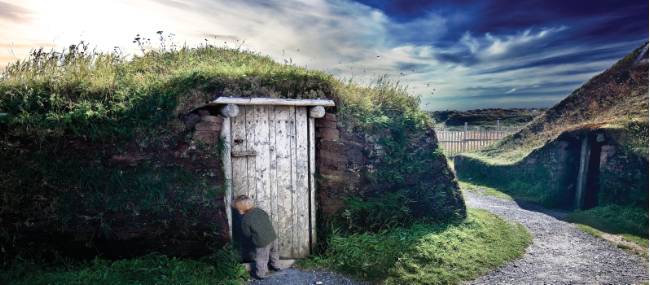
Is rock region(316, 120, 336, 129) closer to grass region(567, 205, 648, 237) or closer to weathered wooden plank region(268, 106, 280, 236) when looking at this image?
weathered wooden plank region(268, 106, 280, 236)

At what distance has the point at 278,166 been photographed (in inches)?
268

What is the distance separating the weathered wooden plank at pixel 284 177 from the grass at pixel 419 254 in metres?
0.51

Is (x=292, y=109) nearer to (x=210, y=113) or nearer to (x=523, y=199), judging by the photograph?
(x=210, y=113)

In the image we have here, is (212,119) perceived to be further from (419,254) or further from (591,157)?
(591,157)

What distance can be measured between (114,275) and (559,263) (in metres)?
6.87

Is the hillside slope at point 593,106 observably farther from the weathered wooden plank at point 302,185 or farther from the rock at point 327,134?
the weathered wooden plank at point 302,185

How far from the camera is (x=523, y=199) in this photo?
12.8 m

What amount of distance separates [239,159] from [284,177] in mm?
789

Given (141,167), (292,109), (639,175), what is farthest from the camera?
(639,175)

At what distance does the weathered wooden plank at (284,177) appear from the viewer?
22.2 feet

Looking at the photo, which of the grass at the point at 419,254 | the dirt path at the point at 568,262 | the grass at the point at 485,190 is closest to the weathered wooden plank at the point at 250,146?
the grass at the point at 419,254

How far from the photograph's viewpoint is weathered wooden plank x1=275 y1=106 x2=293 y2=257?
22.2 feet

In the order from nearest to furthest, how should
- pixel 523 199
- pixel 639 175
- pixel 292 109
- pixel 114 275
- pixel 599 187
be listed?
pixel 114 275, pixel 292 109, pixel 639 175, pixel 599 187, pixel 523 199

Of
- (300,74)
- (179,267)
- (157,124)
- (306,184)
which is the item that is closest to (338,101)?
(300,74)
